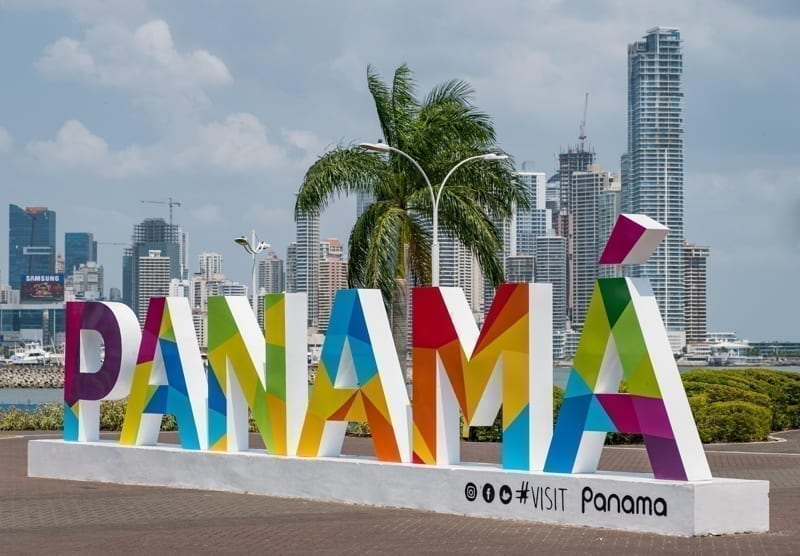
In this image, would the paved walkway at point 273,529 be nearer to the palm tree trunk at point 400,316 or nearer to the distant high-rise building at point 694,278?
the palm tree trunk at point 400,316

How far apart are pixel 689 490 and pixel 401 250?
18.4 meters

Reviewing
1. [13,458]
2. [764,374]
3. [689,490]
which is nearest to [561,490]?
[689,490]

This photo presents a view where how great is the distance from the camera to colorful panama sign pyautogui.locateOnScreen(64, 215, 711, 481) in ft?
53.1

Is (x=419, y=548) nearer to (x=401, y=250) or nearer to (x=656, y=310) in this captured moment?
(x=656, y=310)

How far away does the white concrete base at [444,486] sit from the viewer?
1518 cm

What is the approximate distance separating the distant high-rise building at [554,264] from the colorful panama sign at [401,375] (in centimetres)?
11810

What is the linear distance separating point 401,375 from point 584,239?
163534mm

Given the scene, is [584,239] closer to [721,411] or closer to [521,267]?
[521,267]

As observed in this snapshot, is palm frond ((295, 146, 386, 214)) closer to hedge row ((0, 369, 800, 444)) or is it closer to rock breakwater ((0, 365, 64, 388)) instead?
hedge row ((0, 369, 800, 444))

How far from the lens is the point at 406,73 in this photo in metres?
33.9

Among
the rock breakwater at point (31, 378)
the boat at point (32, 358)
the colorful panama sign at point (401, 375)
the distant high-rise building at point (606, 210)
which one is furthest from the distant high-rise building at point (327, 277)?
the boat at point (32, 358)

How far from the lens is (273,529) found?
16375 mm

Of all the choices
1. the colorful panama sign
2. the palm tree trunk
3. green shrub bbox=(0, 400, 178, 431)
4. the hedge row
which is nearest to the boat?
green shrub bbox=(0, 400, 178, 431)

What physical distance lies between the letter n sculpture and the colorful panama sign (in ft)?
0.06
